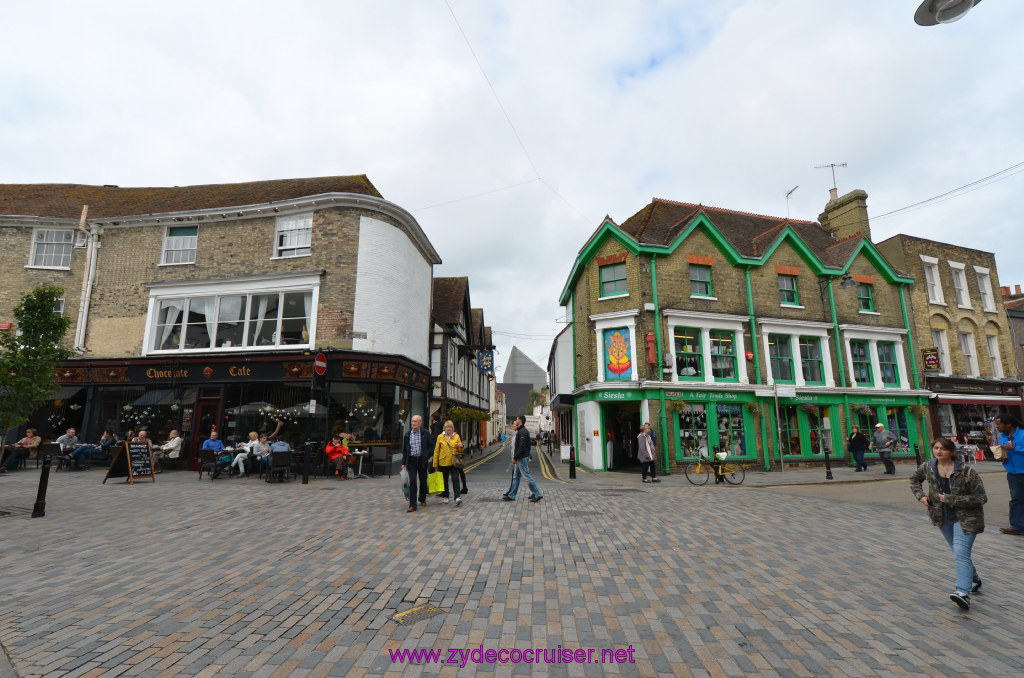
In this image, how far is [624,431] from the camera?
2248 cm

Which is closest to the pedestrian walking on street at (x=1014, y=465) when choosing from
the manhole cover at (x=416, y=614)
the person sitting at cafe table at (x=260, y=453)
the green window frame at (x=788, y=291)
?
the manhole cover at (x=416, y=614)

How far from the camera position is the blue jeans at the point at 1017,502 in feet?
22.8

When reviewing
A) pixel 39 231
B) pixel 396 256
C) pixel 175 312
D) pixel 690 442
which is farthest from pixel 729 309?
pixel 39 231

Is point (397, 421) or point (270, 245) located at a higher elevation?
point (270, 245)

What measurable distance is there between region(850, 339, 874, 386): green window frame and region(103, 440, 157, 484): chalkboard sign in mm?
27109

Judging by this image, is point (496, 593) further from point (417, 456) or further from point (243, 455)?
point (243, 455)

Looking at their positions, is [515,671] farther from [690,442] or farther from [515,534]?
[690,442]

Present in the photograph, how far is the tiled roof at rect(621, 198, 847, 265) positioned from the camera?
1971 centimetres

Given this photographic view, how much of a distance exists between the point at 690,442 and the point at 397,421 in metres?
11.3

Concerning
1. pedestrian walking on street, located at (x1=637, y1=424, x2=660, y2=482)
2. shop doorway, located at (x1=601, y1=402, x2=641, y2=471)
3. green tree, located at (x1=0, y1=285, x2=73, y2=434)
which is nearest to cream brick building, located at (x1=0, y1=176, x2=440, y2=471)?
green tree, located at (x1=0, y1=285, x2=73, y2=434)

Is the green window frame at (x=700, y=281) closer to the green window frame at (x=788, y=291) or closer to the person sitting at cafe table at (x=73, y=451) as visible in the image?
the green window frame at (x=788, y=291)

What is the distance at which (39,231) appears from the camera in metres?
18.3

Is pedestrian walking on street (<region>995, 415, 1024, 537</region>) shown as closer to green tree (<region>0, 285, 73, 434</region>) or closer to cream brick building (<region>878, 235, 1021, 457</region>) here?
green tree (<region>0, 285, 73, 434</region>)

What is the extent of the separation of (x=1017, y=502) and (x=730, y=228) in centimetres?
1703
